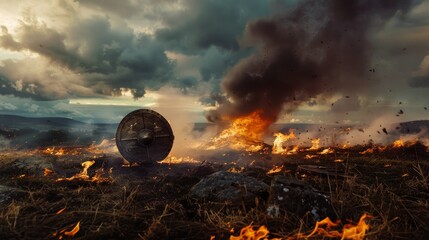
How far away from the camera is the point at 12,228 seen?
4449 millimetres

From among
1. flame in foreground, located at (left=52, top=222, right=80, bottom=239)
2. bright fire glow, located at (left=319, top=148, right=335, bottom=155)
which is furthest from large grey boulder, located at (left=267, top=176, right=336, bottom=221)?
bright fire glow, located at (left=319, top=148, right=335, bottom=155)

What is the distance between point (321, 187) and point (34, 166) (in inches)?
459

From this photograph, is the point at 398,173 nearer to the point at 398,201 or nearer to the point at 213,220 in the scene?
the point at 398,201

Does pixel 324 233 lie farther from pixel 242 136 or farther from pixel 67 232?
pixel 242 136

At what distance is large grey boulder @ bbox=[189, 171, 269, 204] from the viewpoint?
6.28 m

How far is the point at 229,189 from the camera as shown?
6527 mm

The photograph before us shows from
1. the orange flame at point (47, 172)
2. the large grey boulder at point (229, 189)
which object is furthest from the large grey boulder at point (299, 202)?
the orange flame at point (47, 172)

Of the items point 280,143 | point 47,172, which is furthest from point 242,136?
point 47,172

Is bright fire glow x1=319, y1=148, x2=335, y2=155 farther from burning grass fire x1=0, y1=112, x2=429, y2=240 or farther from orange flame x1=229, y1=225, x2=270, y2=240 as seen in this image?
orange flame x1=229, y1=225, x2=270, y2=240

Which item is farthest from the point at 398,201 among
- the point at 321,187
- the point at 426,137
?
the point at 426,137

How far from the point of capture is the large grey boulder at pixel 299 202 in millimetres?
5217

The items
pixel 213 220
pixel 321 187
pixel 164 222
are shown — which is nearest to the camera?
pixel 164 222

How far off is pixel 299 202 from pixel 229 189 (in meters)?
1.64

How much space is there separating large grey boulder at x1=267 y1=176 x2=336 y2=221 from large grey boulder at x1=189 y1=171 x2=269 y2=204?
0.89m
